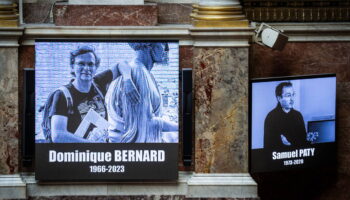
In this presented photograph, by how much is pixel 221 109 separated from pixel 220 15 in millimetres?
1073

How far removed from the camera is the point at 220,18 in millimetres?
16078

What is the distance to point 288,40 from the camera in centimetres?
1706

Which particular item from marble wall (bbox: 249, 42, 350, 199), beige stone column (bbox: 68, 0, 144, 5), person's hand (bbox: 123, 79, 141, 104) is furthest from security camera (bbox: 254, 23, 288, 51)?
person's hand (bbox: 123, 79, 141, 104)

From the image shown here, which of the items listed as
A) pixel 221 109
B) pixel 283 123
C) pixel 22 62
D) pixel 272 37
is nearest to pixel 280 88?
pixel 283 123

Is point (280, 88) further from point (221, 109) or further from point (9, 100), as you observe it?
point (9, 100)

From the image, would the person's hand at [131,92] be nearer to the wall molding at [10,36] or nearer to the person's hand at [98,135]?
the person's hand at [98,135]

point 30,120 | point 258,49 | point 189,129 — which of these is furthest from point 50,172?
point 258,49

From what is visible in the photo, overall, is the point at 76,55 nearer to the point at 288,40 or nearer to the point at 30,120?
the point at 30,120

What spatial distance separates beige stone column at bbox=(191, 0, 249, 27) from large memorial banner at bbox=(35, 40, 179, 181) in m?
0.44

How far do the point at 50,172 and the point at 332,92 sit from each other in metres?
3.47

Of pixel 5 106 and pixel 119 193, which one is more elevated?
pixel 5 106

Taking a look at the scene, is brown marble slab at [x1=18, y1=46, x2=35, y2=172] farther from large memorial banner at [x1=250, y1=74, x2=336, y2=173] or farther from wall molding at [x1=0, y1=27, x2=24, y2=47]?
large memorial banner at [x1=250, y1=74, x2=336, y2=173]

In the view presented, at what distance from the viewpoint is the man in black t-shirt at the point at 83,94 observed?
16.1m

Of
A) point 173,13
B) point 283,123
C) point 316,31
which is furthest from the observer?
point 316,31
